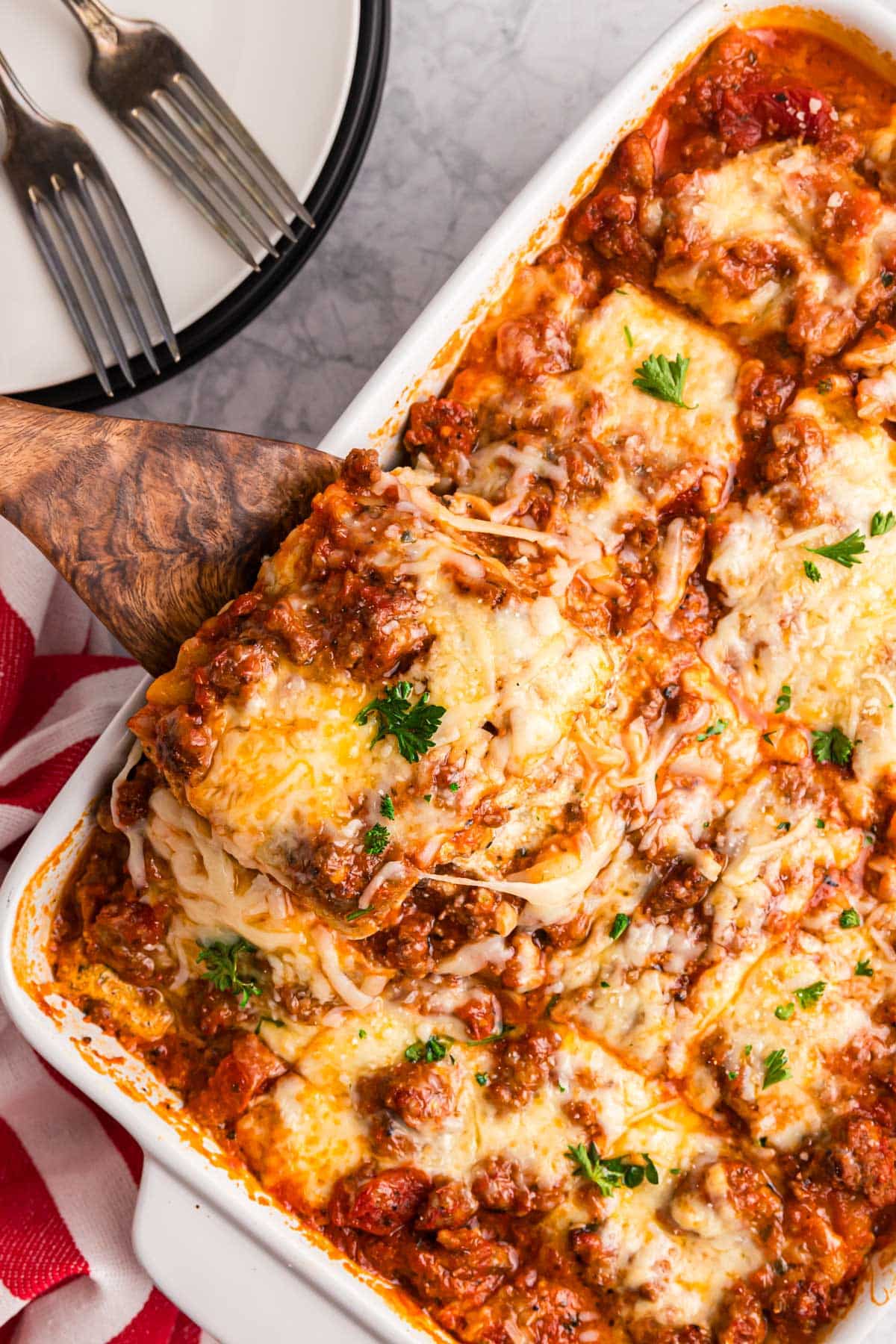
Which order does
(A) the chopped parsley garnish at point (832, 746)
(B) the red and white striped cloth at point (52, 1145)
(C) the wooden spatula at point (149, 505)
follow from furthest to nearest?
(B) the red and white striped cloth at point (52, 1145), (A) the chopped parsley garnish at point (832, 746), (C) the wooden spatula at point (149, 505)

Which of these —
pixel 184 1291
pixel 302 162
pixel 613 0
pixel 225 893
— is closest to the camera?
pixel 225 893

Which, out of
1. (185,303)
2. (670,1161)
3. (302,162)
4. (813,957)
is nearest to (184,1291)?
(670,1161)

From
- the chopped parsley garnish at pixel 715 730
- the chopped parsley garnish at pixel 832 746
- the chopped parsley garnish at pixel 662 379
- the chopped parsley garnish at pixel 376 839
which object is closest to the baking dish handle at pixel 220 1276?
the chopped parsley garnish at pixel 376 839

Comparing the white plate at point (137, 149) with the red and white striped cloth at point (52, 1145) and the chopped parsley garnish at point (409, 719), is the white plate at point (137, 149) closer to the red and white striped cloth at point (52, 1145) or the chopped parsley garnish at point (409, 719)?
the red and white striped cloth at point (52, 1145)

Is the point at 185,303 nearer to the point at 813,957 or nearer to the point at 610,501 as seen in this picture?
the point at 610,501

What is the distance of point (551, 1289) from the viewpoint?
115 inches

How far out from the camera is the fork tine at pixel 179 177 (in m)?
3.16

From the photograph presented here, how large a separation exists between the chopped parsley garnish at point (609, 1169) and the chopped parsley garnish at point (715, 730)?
982 mm

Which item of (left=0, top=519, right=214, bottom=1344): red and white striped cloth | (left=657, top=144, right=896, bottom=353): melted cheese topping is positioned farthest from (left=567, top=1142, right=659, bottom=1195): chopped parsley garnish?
(left=657, top=144, right=896, bottom=353): melted cheese topping

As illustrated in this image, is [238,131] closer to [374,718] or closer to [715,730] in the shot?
[374,718]

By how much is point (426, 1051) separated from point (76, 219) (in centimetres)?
228

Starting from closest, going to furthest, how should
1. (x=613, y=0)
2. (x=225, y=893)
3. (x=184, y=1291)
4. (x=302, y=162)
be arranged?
(x=225, y=893) < (x=184, y=1291) < (x=302, y=162) < (x=613, y=0)

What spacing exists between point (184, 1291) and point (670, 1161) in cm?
119

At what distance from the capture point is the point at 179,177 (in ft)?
10.5
